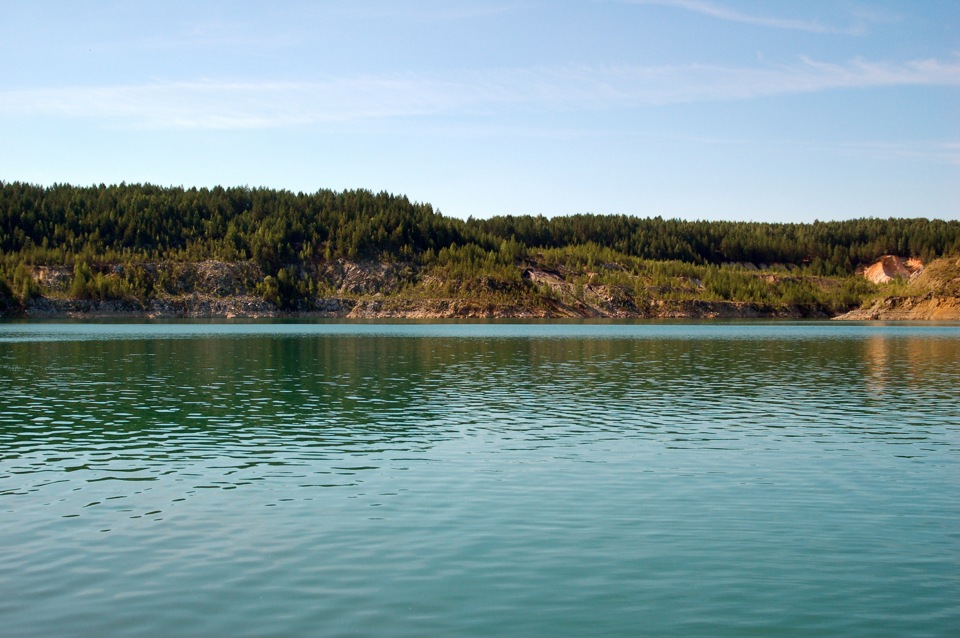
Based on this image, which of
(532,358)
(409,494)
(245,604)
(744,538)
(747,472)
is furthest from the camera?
(532,358)

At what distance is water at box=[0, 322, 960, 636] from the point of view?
58.9 ft

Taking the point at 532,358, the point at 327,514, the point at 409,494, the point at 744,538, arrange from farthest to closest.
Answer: the point at 532,358 < the point at 409,494 < the point at 327,514 < the point at 744,538

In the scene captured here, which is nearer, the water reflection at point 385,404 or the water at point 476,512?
the water at point 476,512

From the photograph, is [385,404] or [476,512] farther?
[385,404]

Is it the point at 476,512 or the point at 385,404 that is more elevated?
the point at 385,404

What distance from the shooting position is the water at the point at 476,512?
17.9m

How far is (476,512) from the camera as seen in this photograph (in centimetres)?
2575

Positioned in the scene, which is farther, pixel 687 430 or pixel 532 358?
pixel 532 358

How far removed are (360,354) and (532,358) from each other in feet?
56.1

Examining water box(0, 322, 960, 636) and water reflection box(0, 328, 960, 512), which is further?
water reflection box(0, 328, 960, 512)

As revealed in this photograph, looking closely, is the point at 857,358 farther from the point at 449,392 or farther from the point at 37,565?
the point at 37,565

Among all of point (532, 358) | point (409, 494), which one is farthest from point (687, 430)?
point (532, 358)

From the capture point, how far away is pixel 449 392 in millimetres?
56969

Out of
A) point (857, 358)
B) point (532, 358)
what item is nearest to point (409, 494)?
point (532, 358)
